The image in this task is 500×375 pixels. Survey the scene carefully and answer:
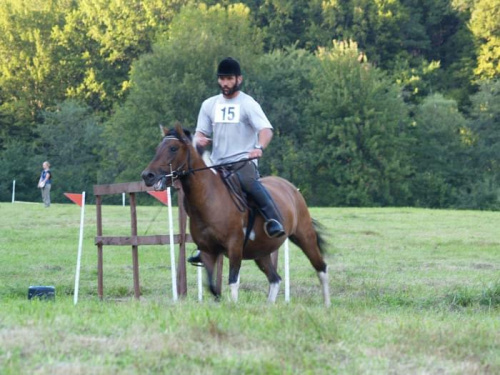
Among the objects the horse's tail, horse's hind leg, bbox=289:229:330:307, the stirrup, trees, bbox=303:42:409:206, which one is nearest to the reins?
the stirrup

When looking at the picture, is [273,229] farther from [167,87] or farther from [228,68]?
[167,87]

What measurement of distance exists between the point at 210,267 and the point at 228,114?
1748 mm

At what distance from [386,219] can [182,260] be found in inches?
853

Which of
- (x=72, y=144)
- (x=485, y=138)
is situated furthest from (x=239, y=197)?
(x=72, y=144)

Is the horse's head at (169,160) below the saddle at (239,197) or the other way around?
the other way around

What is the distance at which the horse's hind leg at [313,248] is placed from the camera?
13.0 meters

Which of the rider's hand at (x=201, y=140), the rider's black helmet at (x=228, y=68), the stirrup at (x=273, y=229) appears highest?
the rider's black helmet at (x=228, y=68)

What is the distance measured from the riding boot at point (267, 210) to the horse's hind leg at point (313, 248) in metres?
1.37

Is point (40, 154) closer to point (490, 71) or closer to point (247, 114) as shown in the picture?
A: point (490, 71)

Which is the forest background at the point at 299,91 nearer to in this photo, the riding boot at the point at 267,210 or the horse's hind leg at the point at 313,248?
the horse's hind leg at the point at 313,248

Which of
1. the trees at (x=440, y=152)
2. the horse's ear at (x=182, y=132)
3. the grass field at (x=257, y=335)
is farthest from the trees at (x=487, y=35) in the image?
the horse's ear at (x=182, y=132)

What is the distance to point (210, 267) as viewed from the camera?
11.3 m

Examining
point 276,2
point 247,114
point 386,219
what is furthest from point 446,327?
point 276,2

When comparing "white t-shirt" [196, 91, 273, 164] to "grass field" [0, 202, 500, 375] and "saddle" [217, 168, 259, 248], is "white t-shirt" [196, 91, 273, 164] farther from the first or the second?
"grass field" [0, 202, 500, 375]
